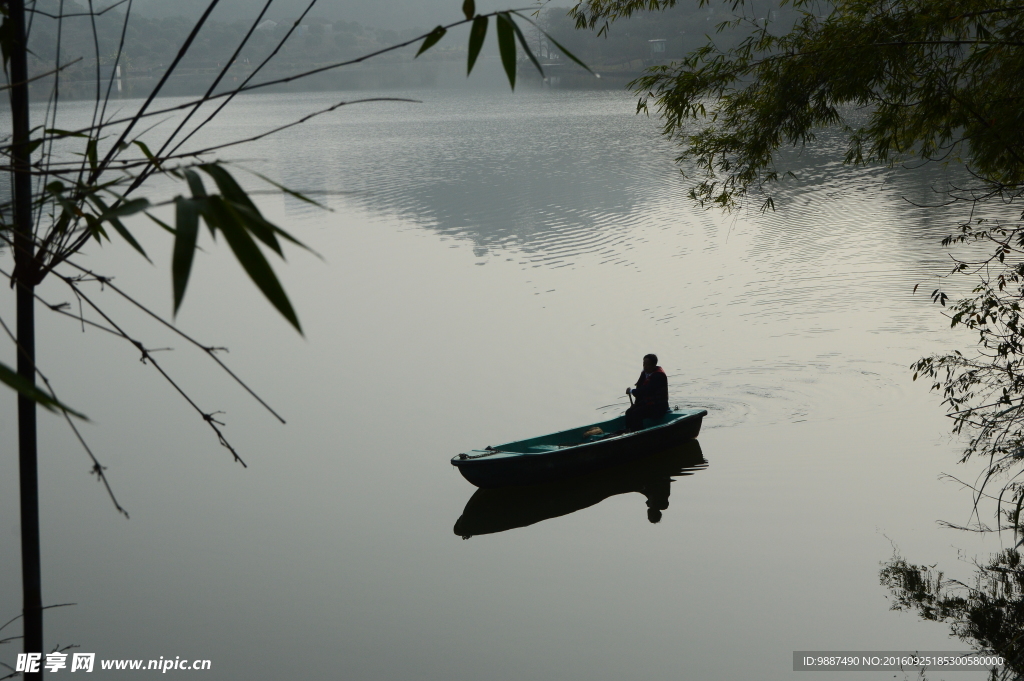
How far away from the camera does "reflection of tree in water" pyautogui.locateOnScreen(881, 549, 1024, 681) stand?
5.69m

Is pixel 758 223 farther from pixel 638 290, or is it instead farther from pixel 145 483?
pixel 145 483

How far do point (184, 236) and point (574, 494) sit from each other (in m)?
7.43

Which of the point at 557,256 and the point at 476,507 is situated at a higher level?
the point at 557,256

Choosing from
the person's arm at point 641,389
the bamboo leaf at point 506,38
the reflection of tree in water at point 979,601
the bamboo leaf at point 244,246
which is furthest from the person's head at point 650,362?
A: the bamboo leaf at point 244,246

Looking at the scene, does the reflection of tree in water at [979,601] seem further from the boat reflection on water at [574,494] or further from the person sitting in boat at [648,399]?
the person sitting in boat at [648,399]

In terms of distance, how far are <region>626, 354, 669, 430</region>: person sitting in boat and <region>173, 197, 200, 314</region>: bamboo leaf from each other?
25.4 ft

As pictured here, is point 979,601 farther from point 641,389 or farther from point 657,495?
point 641,389

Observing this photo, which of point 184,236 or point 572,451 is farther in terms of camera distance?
point 572,451

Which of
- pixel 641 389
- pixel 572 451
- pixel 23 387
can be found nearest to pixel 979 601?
pixel 572 451

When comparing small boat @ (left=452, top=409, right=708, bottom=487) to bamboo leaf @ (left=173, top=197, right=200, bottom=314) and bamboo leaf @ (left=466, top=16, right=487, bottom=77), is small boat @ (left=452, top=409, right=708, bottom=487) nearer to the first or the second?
bamboo leaf @ (left=466, top=16, right=487, bottom=77)

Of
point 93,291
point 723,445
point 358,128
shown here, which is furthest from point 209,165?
point 358,128

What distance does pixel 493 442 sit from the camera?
9.65m

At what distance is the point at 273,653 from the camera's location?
21.1 feet

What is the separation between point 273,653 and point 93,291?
10699mm
